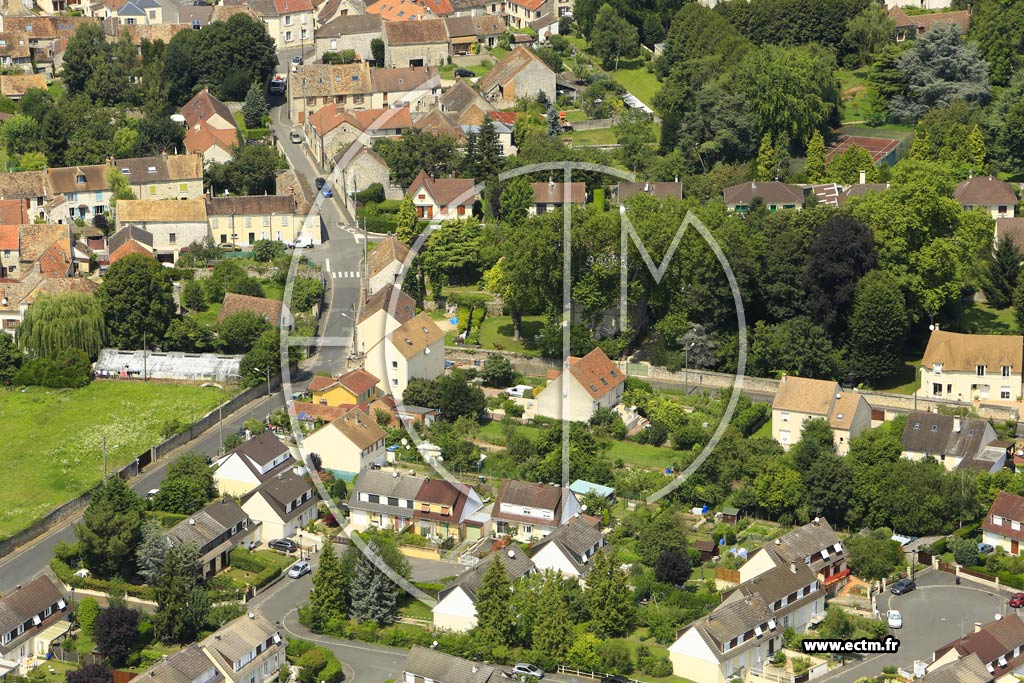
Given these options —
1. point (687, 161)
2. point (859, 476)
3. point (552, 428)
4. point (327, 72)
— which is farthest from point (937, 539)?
point (327, 72)

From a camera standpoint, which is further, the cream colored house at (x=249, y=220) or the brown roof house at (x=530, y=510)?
the cream colored house at (x=249, y=220)

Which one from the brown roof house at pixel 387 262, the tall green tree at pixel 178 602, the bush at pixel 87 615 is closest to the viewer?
the tall green tree at pixel 178 602

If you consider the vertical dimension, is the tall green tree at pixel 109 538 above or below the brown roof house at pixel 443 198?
below

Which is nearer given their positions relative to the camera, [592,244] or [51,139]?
[592,244]

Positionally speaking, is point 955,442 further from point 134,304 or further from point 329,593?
point 134,304

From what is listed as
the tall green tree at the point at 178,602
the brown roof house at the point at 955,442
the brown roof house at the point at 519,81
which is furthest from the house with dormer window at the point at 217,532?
the brown roof house at the point at 519,81

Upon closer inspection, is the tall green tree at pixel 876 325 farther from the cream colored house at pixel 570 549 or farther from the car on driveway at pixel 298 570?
the car on driveway at pixel 298 570

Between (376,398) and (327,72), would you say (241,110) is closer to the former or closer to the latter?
(327,72)
